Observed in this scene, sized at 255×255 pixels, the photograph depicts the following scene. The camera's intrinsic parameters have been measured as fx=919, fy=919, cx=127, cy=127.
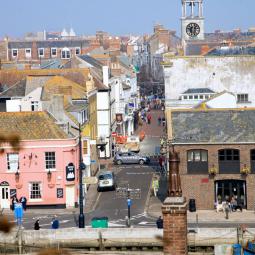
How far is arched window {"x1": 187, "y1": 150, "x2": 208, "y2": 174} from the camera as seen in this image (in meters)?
48.4

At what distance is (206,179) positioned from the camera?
48438 mm

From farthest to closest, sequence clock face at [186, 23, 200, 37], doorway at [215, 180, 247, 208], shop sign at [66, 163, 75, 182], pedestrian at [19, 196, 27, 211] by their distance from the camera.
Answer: clock face at [186, 23, 200, 37], shop sign at [66, 163, 75, 182], pedestrian at [19, 196, 27, 211], doorway at [215, 180, 247, 208]

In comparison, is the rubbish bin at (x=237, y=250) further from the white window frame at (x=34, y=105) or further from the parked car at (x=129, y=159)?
the parked car at (x=129, y=159)

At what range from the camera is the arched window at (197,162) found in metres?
48.4

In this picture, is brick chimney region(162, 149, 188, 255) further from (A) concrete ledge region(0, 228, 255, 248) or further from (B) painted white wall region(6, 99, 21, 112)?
(B) painted white wall region(6, 99, 21, 112)

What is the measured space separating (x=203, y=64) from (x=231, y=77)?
100 inches

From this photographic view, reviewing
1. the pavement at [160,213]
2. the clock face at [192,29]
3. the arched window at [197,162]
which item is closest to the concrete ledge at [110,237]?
the pavement at [160,213]

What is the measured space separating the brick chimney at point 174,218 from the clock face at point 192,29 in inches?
3368

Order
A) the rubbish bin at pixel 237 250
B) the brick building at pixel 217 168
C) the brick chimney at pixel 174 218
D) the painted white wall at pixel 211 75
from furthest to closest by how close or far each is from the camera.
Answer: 1. the painted white wall at pixel 211 75
2. the brick building at pixel 217 168
3. the rubbish bin at pixel 237 250
4. the brick chimney at pixel 174 218

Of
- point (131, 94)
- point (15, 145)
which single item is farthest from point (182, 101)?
point (15, 145)

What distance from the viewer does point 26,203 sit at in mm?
50844

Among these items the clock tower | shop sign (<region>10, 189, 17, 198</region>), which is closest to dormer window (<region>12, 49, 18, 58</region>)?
the clock tower

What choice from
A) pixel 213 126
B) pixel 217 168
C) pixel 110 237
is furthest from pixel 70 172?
pixel 110 237

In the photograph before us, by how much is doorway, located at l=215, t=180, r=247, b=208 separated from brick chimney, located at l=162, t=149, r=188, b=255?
23127mm
